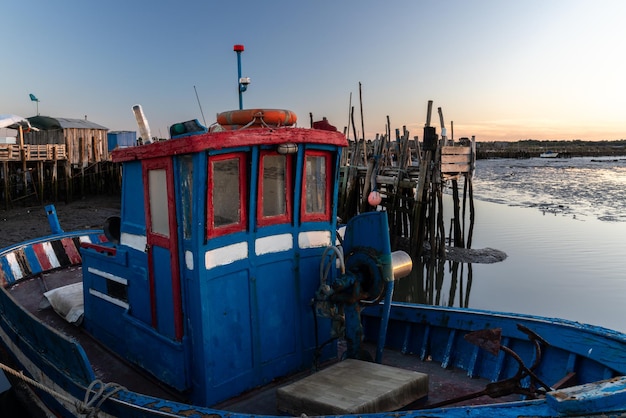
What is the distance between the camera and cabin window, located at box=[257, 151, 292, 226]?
4.93 metres

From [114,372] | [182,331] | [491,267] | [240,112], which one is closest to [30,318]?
[114,372]

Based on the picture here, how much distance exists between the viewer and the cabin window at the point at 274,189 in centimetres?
493

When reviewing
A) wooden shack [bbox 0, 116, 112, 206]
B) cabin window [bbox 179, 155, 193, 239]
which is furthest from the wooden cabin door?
wooden shack [bbox 0, 116, 112, 206]

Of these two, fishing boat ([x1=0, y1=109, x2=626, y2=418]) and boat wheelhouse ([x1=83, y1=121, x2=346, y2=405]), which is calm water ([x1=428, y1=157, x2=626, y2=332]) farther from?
boat wheelhouse ([x1=83, y1=121, x2=346, y2=405])

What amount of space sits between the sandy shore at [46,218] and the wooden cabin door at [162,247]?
53.1 ft

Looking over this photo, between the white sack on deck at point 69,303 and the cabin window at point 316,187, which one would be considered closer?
the cabin window at point 316,187

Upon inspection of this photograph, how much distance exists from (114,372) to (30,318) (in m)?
1.25

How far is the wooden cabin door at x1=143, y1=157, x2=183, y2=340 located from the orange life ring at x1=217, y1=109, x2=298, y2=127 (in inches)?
31.9

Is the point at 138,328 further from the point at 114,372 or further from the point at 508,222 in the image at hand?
the point at 508,222

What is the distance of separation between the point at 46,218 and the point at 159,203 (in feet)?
73.3

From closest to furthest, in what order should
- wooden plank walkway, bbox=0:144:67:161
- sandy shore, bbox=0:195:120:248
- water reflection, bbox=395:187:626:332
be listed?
1. water reflection, bbox=395:187:626:332
2. sandy shore, bbox=0:195:120:248
3. wooden plank walkway, bbox=0:144:67:161

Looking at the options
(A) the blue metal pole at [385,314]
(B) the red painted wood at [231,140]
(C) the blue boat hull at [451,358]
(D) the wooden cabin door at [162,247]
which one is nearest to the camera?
(C) the blue boat hull at [451,358]

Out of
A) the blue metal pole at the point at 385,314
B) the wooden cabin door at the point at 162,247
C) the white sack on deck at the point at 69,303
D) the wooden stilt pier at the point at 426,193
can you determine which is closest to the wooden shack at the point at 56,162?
the wooden stilt pier at the point at 426,193

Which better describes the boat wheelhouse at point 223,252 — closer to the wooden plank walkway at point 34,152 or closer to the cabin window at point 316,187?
the cabin window at point 316,187
